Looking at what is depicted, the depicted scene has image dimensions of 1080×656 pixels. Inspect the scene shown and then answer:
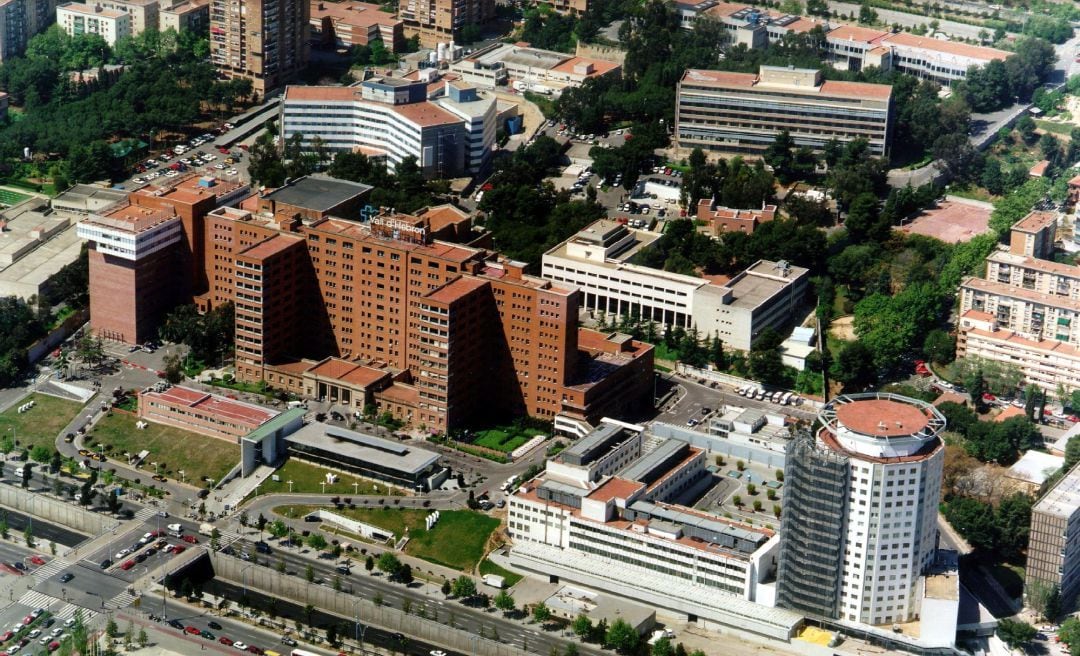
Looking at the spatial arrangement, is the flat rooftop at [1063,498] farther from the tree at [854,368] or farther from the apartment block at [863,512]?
the tree at [854,368]

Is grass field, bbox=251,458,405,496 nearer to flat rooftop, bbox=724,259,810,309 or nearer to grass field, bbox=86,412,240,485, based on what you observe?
grass field, bbox=86,412,240,485

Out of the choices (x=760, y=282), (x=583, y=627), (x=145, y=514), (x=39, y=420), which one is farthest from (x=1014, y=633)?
(x=39, y=420)

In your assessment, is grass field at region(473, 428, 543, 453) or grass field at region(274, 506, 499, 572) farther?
grass field at region(473, 428, 543, 453)

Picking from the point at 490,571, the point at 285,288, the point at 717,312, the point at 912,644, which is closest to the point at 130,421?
the point at 285,288

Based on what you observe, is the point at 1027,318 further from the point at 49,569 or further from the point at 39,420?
the point at 49,569

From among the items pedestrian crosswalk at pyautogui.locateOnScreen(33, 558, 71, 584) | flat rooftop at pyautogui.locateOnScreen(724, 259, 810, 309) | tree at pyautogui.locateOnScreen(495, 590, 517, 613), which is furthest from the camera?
flat rooftop at pyautogui.locateOnScreen(724, 259, 810, 309)

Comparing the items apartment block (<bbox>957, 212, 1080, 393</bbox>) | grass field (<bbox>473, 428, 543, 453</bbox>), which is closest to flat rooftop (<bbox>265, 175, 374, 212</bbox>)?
grass field (<bbox>473, 428, 543, 453</bbox>)
